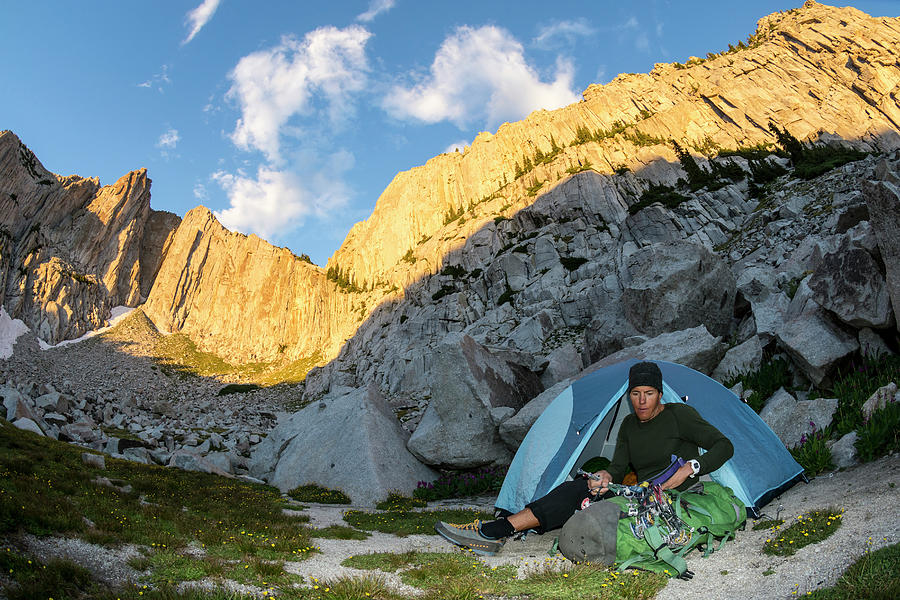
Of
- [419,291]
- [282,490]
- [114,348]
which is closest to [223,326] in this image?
[114,348]

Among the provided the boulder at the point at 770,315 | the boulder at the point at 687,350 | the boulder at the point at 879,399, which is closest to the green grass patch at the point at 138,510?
the boulder at the point at 687,350

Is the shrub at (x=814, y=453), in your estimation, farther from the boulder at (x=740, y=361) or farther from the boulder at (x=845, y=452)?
the boulder at (x=740, y=361)

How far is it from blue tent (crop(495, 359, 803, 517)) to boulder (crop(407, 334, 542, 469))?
16.4 feet

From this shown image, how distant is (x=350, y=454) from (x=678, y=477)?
502 inches

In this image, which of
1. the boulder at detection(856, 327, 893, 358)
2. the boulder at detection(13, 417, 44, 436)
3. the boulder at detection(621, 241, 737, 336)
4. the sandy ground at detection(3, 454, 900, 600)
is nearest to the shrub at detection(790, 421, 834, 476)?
the sandy ground at detection(3, 454, 900, 600)

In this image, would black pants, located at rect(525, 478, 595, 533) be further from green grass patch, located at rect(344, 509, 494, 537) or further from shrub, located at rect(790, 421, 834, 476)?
shrub, located at rect(790, 421, 834, 476)

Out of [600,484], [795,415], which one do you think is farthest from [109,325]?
→ [795,415]

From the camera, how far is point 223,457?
66.0 feet

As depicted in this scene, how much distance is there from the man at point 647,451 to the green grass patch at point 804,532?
1.21 metres

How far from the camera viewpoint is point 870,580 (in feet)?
14.5

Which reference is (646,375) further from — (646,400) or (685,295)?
(685,295)

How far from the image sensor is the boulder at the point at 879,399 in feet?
28.9

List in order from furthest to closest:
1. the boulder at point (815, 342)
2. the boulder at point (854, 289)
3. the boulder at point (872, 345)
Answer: the boulder at point (815, 342)
the boulder at point (872, 345)
the boulder at point (854, 289)

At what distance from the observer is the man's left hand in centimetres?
632
